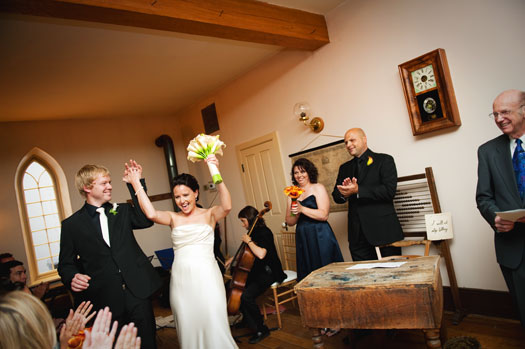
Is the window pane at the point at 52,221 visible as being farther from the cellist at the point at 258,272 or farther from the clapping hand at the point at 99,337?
the clapping hand at the point at 99,337

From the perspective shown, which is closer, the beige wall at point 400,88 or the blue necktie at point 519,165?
the blue necktie at point 519,165

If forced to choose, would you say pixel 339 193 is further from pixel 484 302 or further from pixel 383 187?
pixel 484 302

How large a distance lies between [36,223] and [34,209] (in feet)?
0.80

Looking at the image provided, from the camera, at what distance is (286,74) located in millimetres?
5188

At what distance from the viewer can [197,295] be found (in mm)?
2713

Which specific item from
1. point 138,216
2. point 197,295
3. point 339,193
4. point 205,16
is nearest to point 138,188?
point 138,216

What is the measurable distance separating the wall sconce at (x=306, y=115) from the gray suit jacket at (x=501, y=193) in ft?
7.87

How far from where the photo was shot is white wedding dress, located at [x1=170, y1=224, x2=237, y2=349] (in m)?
2.68

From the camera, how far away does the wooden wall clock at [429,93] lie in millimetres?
3389

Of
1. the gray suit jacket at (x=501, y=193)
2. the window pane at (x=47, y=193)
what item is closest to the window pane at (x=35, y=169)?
the window pane at (x=47, y=193)

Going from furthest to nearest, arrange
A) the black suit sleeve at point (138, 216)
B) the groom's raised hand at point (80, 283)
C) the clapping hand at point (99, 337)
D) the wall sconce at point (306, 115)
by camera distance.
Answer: the wall sconce at point (306, 115)
the black suit sleeve at point (138, 216)
the groom's raised hand at point (80, 283)
the clapping hand at point (99, 337)

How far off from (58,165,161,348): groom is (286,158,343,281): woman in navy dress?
4.88 ft

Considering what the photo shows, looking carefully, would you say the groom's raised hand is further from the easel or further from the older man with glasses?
the easel

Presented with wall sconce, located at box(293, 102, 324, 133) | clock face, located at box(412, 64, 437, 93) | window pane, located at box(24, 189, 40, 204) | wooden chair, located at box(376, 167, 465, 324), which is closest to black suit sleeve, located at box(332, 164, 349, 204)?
wooden chair, located at box(376, 167, 465, 324)
